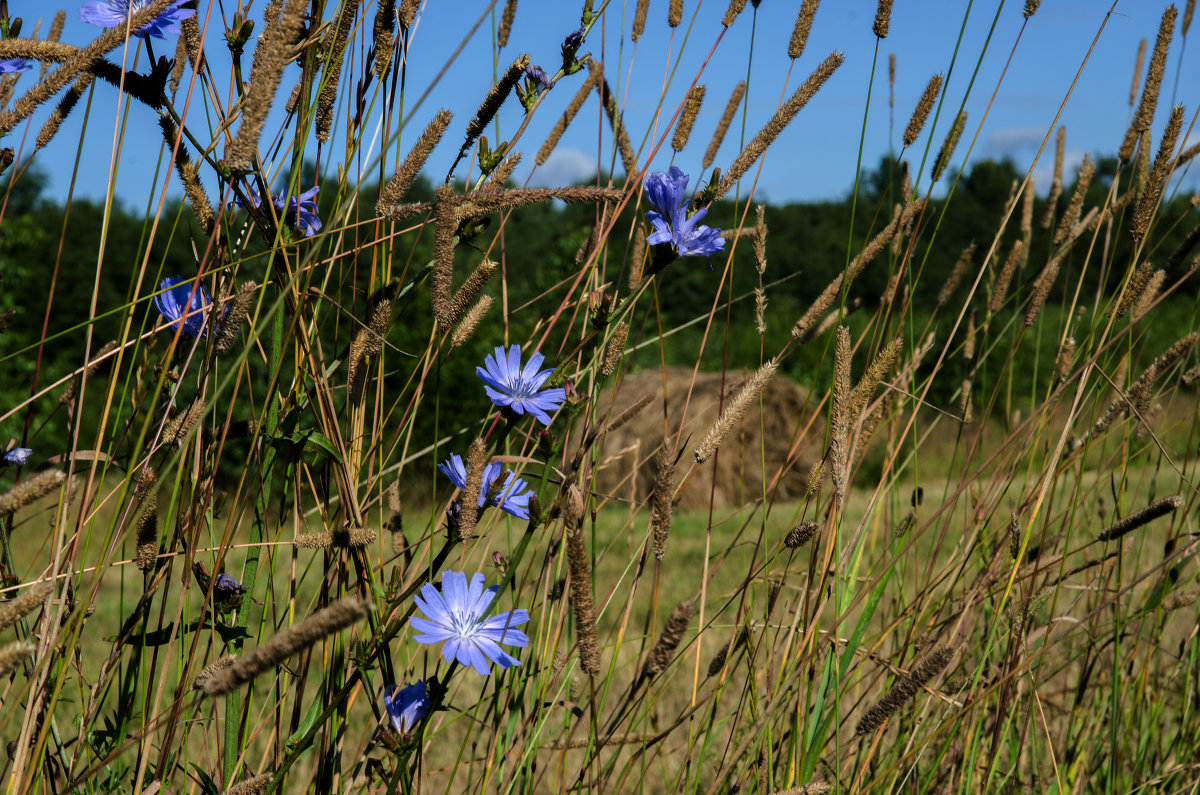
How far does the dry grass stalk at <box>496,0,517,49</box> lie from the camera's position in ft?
3.83

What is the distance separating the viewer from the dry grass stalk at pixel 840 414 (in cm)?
75

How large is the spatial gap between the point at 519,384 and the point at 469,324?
0.07m

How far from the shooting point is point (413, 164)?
73cm

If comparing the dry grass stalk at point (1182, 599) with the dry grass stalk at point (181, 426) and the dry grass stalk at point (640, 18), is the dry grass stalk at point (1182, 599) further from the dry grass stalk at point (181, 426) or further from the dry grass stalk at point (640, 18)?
the dry grass stalk at point (181, 426)

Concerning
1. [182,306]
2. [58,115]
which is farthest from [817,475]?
[58,115]

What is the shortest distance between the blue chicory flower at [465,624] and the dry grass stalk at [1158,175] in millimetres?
879

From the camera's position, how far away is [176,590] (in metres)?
4.07

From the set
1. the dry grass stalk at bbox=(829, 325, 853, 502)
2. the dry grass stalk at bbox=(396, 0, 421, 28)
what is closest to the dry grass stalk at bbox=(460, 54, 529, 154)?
the dry grass stalk at bbox=(396, 0, 421, 28)

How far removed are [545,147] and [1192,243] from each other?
820 millimetres

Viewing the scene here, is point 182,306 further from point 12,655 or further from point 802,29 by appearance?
point 802,29

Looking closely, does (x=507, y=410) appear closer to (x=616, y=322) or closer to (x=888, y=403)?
(x=616, y=322)

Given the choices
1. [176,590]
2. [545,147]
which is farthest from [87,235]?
[545,147]

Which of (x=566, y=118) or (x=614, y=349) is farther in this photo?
(x=566, y=118)

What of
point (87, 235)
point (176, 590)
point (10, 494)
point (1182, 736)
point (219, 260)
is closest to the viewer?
point (10, 494)
